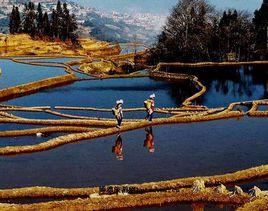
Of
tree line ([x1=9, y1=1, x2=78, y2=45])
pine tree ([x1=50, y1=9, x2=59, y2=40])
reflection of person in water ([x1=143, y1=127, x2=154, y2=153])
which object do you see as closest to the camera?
reflection of person in water ([x1=143, y1=127, x2=154, y2=153])

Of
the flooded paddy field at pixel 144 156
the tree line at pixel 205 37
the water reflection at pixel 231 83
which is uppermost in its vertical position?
the tree line at pixel 205 37

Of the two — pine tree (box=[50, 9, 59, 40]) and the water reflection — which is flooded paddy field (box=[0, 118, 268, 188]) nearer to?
the water reflection

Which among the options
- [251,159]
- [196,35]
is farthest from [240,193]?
[196,35]

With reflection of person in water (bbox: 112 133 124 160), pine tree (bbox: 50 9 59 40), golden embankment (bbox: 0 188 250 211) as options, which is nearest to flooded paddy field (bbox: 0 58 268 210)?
reflection of person in water (bbox: 112 133 124 160)

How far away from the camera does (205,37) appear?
12250 centimetres

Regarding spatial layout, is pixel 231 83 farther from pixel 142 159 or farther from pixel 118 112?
pixel 142 159

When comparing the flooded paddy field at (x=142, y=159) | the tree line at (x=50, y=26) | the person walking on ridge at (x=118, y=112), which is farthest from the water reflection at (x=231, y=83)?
the tree line at (x=50, y=26)

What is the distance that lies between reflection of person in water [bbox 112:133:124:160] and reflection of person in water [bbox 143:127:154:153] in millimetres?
1893

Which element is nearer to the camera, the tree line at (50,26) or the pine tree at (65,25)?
the tree line at (50,26)

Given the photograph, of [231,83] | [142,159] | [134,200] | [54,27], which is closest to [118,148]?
[142,159]

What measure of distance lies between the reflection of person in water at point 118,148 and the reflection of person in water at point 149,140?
6.21ft

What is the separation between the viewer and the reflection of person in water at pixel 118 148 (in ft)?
113

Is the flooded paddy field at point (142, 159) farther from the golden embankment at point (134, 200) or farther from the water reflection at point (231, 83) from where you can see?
the water reflection at point (231, 83)

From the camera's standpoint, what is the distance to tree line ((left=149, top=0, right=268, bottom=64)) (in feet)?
398
